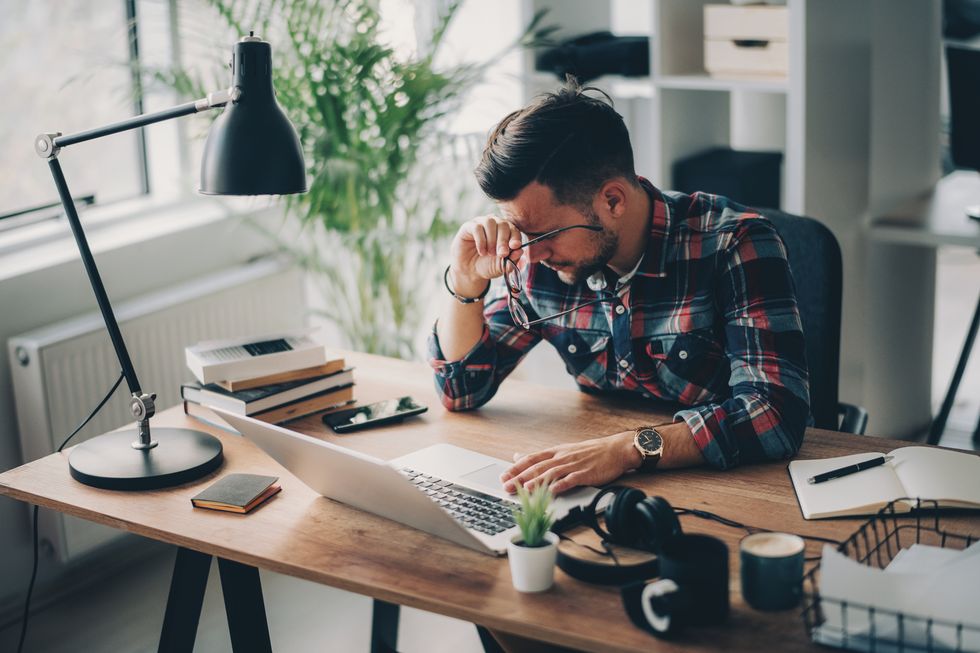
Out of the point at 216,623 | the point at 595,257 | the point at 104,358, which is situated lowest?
the point at 216,623

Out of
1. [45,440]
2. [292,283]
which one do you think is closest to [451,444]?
[45,440]

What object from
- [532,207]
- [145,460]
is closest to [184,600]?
[145,460]

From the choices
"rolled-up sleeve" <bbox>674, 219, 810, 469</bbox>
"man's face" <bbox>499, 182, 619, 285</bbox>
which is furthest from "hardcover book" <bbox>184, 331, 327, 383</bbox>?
"rolled-up sleeve" <bbox>674, 219, 810, 469</bbox>

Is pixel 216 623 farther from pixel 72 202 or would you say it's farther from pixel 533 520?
pixel 533 520

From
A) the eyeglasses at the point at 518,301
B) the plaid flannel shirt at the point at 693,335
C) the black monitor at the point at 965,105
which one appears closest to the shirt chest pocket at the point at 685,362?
the plaid flannel shirt at the point at 693,335

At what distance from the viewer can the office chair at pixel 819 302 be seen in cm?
205

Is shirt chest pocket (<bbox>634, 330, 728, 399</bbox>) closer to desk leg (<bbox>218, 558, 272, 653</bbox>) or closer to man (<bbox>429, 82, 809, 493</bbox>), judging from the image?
man (<bbox>429, 82, 809, 493</bbox>)

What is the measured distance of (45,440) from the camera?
2695 millimetres

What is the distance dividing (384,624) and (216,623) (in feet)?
1.74

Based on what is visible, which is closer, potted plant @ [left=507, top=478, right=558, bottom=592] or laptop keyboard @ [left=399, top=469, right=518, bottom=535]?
potted plant @ [left=507, top=478, right=558, bottom=592]

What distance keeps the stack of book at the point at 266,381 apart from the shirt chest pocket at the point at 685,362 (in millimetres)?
549

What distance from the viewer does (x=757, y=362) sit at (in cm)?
181

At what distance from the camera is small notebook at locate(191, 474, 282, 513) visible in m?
1.65

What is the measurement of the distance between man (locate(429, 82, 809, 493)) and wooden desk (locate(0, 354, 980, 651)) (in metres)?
0.06
